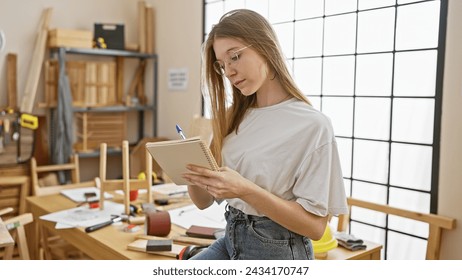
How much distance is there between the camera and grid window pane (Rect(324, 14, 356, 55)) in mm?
2441

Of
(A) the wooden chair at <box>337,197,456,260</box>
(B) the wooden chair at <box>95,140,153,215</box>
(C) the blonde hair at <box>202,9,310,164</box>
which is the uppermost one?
(C) the blonde hair at <box>202,9,310,164</box>

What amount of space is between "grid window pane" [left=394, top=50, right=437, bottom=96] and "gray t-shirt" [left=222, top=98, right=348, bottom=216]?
4.20ft

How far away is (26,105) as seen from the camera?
10.4ft

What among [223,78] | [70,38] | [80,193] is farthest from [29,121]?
[223,78]

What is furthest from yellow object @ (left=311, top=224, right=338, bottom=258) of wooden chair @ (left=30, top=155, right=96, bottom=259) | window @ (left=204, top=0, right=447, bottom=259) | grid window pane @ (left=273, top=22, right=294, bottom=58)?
grid window pane @ (left=273, top=22, right=294, bottom=58)

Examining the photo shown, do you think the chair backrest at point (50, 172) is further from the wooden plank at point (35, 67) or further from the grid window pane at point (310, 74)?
the grid window pane at point (310, 74)

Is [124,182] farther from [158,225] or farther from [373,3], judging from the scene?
[373,3]

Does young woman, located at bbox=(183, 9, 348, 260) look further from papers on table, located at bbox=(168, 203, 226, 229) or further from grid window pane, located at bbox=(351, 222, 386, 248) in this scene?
grid window pane, located at bbox=(351, 222, 386, 248)

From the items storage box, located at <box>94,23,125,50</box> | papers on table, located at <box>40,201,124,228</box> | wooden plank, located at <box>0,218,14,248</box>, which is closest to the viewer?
wooden plank, located at <box>0,218,14,248</box>

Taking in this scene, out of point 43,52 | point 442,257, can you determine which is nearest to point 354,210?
point 442,257

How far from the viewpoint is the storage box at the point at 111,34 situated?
135 inches

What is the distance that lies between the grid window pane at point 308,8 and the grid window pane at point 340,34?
83mm

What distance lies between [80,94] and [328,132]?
108 inches
